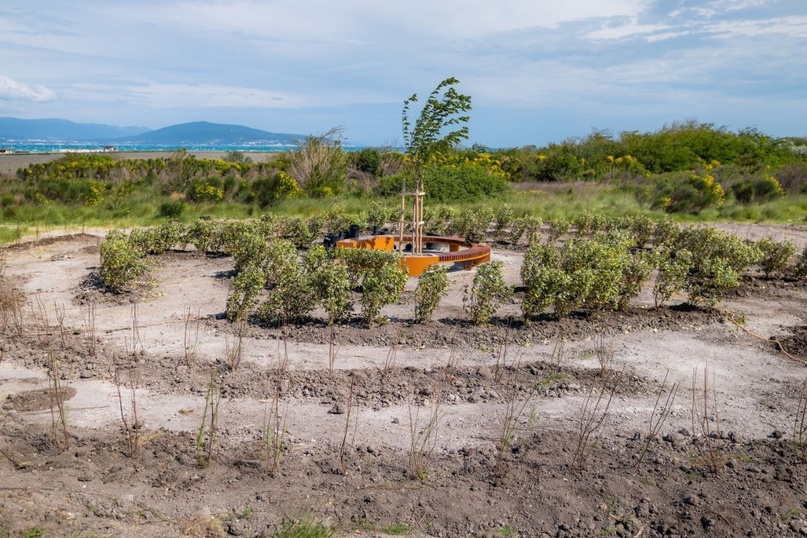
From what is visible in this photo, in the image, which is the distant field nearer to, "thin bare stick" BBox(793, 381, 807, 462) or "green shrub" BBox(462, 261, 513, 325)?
"green shrub" BBox(462, 261, 513, 325)

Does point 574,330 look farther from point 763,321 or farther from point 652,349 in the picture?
point 763,321

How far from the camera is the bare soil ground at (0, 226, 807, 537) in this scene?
3709mm

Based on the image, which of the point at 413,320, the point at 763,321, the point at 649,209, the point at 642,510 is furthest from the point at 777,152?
the point at 642,510

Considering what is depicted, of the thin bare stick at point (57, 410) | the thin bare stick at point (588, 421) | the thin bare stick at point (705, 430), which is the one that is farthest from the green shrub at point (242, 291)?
the thin bare stick at point (705, 430)

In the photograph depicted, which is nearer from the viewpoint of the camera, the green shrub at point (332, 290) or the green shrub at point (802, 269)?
the green shrub at point (332, 290)

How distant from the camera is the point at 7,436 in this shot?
448 cm

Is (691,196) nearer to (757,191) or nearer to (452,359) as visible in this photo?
(757,191)

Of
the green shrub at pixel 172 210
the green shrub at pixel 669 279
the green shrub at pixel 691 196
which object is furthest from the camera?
the green shrub at pixel 691 196

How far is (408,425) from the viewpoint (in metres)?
4.93

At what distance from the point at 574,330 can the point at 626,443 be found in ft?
8.94

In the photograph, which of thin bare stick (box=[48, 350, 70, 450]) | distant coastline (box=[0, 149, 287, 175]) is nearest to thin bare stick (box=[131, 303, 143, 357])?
thin bare stick (box=[48, 350, 70, 450])

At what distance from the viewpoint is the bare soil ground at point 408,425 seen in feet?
12.2

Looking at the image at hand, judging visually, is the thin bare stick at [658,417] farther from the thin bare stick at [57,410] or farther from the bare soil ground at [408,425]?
the thin bare stick at [57,410]

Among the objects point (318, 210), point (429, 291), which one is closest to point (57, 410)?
point (429, 291)
